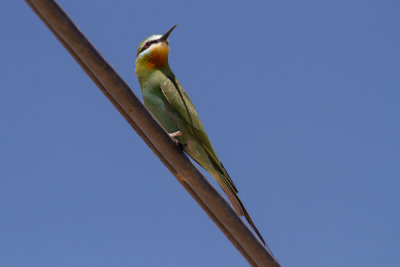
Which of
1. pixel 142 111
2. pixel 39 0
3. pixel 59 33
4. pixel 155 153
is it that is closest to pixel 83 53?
pixel 59 33

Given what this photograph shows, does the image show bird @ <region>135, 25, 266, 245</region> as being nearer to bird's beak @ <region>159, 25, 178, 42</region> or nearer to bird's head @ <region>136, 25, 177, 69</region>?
bird's head @ <region>136, 25, 177, 69</region>

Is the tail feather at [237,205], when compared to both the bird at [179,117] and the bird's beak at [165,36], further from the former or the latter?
the bird's beak at [165,36]

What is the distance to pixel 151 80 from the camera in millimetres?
4457

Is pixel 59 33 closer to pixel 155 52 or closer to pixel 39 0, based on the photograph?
pixel 39 0

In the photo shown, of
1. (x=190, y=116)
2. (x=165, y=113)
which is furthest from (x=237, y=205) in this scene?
(x=165, y=113)

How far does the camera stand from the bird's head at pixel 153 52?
4.80m

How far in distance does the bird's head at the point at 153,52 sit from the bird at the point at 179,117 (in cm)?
1

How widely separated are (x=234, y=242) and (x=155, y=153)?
0.57 meters

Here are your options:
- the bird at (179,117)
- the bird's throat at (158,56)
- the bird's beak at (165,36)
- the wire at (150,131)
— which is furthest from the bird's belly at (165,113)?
the wire at (150,131)

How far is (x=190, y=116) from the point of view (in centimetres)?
407

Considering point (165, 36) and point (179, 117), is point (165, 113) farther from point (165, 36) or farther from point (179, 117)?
point (165, 36)

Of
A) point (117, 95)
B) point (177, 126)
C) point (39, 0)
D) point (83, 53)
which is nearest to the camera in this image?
point (39, 0)

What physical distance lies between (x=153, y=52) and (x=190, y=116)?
113 cm

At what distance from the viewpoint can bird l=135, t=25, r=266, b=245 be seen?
380cm
